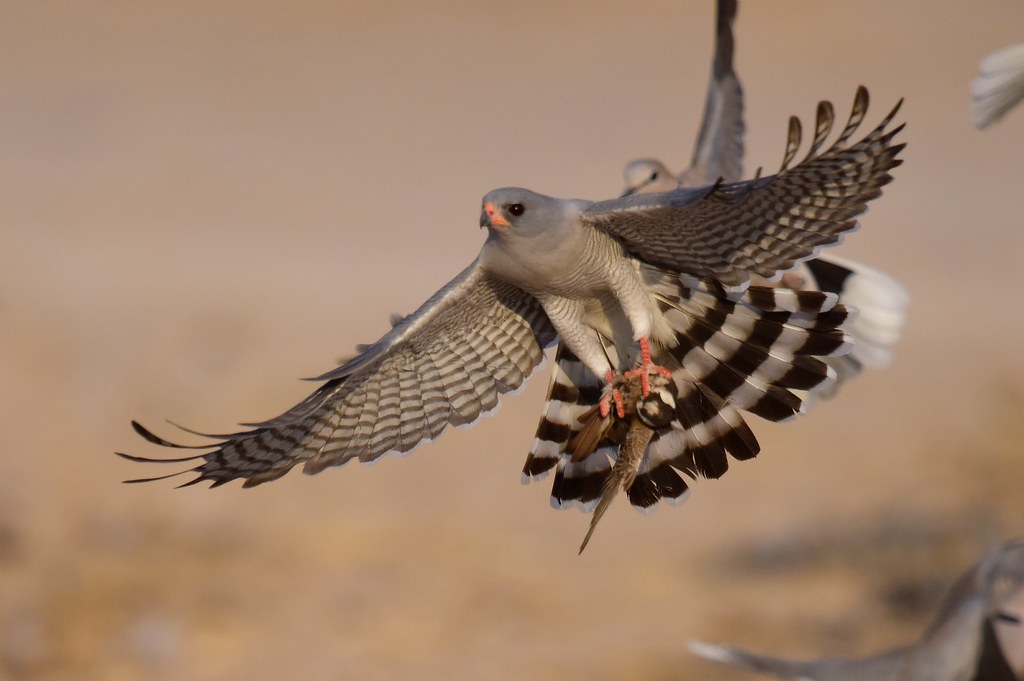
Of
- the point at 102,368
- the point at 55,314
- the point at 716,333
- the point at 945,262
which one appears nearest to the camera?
the point at 716,333

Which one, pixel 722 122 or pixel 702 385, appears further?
pixel 722 122

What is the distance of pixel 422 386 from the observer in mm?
4855

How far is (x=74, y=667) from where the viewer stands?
7.43m

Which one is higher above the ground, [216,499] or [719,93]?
[719,93]

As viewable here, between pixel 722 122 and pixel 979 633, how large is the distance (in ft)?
14.3

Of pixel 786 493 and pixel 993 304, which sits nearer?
pixel 786 493

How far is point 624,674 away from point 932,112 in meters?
10.7

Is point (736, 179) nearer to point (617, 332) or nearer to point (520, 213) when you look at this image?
point (617, 332)

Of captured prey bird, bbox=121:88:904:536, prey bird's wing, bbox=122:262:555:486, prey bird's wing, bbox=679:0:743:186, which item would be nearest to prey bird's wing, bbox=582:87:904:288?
captured prey bird, bbox=121:88:904:536

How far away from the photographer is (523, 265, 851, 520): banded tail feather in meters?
4.39

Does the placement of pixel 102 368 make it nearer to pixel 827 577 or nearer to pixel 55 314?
pixel 55 314

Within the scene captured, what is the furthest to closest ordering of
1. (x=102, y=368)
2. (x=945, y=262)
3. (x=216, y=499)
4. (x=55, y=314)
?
(x=945, y=262) < (x=55, y=314) < (x=102, y=368) < (x=216, y=499)

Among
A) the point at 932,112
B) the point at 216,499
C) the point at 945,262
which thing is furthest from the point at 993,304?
the point at 216,499

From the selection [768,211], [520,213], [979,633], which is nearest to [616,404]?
[520,213]
